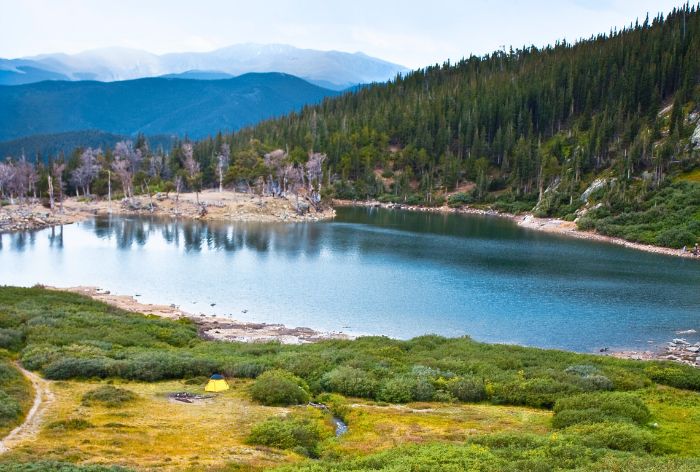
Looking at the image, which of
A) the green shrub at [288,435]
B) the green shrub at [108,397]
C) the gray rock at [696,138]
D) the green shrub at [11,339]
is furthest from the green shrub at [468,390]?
the gray rock at [696,138]

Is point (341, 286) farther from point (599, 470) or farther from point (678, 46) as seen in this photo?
point (678, 46)

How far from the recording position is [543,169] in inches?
6329

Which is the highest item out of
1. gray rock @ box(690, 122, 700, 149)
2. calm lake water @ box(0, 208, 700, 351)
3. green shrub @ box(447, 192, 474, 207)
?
gray rock @ box(690, 122, 700, 149)

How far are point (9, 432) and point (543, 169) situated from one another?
6093 inches

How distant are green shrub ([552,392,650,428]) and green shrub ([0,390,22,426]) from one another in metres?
22.5

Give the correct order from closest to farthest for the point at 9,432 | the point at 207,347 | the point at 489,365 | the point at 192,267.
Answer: the point at 9,432 < the point at 489,365 < the point at 207,347 < the point at 192,267

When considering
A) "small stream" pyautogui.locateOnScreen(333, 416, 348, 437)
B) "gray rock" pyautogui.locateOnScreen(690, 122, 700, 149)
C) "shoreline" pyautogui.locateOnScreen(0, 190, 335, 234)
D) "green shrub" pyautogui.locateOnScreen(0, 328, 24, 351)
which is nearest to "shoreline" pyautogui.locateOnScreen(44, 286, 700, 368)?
"green shrub" pyautogui.locateOnScreen(0, 328, 24, 351)

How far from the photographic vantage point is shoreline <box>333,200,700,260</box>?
103 meters

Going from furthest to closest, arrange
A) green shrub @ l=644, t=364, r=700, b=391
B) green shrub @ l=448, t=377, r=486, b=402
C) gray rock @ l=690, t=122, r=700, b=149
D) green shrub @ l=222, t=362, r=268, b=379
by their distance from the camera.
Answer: gray rock @ l=690, t=122, r=700, b=149, green shrub @ l=644, t=364, r=700, b=391, green shrub @ l=222, t=362, r=268, b=379, green shrub @ l=448, t=377, r=486, b=402

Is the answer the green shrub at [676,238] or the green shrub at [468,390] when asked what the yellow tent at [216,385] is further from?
the green shrub at [676,238]

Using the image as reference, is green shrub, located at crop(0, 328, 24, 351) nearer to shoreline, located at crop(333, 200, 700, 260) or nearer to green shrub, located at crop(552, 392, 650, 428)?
green shrub, located at crop(552, 392, 650, 428)

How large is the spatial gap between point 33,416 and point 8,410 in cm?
142

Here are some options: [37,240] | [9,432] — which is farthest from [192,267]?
[9,432]

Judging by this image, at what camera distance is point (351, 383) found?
32562 mm
